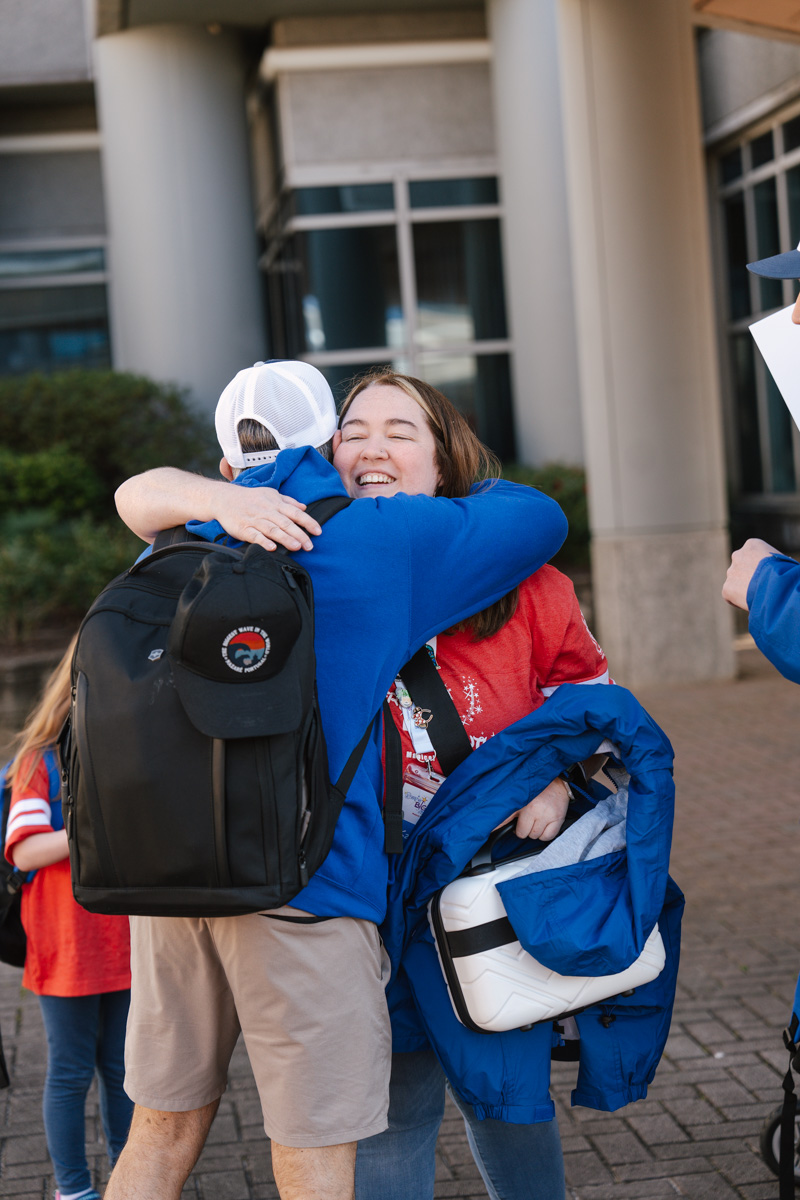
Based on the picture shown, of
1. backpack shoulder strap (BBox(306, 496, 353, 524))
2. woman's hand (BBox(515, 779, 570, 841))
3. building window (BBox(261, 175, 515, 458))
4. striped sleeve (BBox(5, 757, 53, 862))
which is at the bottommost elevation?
striped sleeve (BBox(5, 757, 53, 862))

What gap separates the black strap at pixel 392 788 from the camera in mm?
2145

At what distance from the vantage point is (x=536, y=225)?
45.2ft

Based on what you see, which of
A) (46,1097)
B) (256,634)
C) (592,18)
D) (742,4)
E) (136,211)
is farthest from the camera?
(136,211)

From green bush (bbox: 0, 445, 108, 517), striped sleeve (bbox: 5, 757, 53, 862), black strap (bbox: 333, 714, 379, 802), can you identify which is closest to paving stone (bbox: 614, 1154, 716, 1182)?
striped sleeve (bbox: 5, 757, 53, 862)

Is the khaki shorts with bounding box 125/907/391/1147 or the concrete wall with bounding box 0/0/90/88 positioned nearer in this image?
the khaki shorts with bounding box 125/907/391/1147

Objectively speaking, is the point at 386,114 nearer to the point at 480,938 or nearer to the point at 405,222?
the point at 405,222

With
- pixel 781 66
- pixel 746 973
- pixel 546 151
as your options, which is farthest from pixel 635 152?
pixel 746 973

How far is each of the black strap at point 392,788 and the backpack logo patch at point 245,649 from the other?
0.49 metres

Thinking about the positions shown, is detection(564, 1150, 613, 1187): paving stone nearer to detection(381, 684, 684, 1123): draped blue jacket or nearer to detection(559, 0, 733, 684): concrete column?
detection(381, 684, 684, 1123): draped blue jacket

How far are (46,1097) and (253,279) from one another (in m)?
13.2

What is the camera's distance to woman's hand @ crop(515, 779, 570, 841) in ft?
7.23

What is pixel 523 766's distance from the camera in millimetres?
2186

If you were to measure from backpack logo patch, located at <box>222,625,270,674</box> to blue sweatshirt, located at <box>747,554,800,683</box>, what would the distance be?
0.86 metres

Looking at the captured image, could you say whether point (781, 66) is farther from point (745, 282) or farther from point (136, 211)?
point (136, 211)
